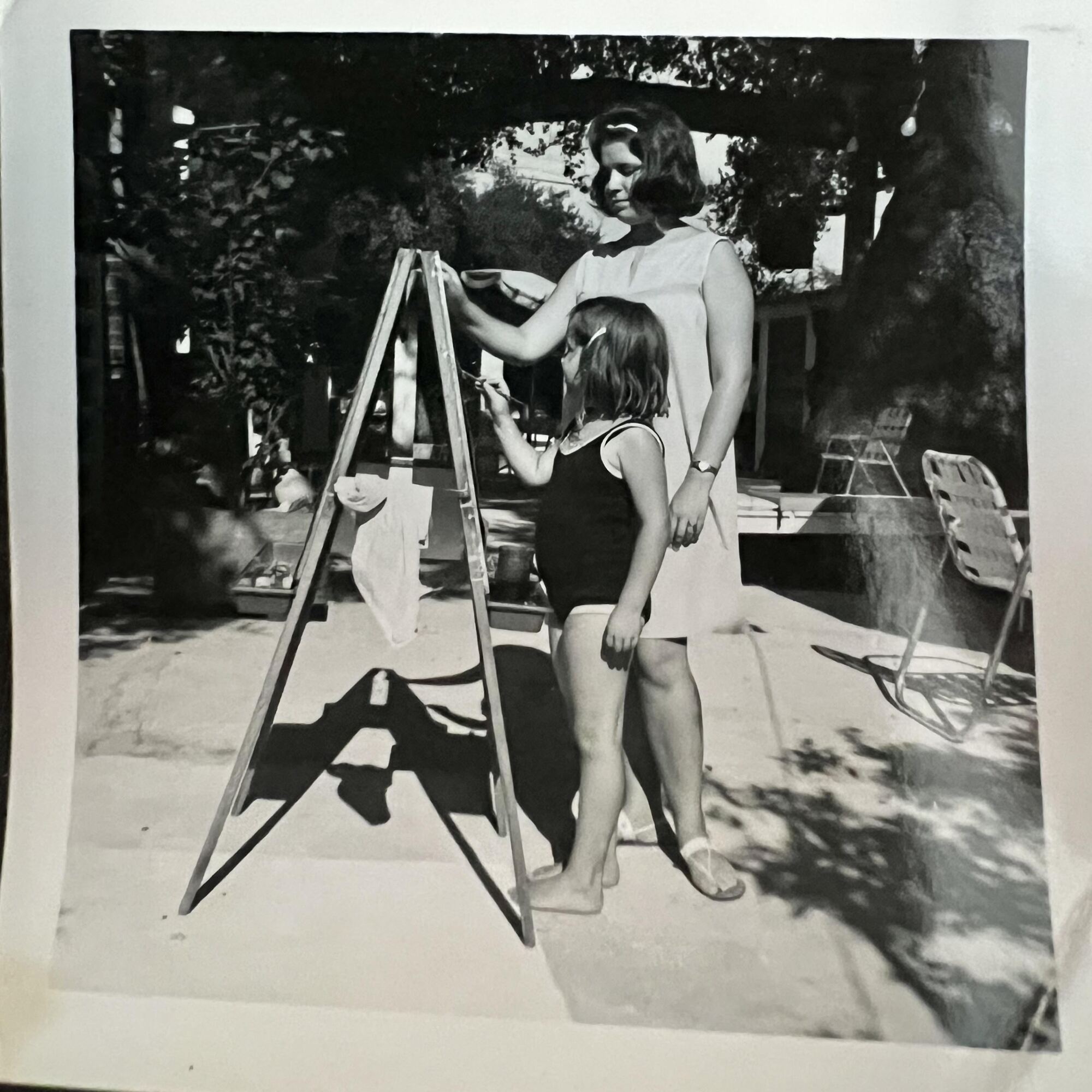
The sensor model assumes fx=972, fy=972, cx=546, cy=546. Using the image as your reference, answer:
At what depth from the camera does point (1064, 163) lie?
211 centimetres

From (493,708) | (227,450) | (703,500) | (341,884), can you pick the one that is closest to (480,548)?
(493,708)

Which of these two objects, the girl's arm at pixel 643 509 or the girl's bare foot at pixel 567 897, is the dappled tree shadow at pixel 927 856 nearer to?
the girl's bare foot at pixel 567 897

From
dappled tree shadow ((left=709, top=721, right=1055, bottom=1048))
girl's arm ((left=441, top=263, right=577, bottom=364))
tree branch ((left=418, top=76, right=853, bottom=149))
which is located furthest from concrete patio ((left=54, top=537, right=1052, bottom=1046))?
tree branch ((left=418, top=76, right=853, bottom=149))

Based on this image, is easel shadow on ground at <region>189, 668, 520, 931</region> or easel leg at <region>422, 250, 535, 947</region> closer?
easel leg at <region>422, 250, 535, 947</region>

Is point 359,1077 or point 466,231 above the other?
point 466,231

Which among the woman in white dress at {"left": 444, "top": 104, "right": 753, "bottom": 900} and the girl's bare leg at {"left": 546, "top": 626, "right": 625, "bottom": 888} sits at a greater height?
the woman in white dress at {"left": 444, "top": 104, "right": 753, "bottom": 900}

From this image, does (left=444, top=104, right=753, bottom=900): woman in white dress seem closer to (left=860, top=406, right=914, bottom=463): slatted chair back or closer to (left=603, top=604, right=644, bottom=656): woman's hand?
(left=603, top=604, right=644, bottom=656): woman's hand

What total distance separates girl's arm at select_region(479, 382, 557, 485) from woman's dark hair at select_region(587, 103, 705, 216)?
486 mm

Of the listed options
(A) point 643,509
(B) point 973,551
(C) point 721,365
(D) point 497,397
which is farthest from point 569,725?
(B) point 973,551

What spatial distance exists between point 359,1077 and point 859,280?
2.10 metres

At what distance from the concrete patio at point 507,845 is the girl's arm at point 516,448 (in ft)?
1.07

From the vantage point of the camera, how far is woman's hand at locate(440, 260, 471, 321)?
2.18m

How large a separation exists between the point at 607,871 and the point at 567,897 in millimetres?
106

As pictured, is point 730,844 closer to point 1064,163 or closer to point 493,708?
point 493,708
